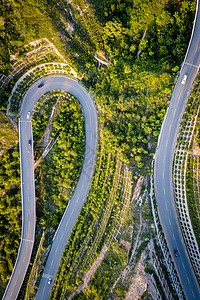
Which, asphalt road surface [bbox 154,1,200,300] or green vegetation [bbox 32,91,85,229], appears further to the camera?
green vegetation [bbox 32,91,85,229]

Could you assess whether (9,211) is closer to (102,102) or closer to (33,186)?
(33,186)

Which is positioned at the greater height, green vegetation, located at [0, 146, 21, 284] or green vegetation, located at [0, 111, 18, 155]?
green vegetation, located at [0, 111, 18, 155]

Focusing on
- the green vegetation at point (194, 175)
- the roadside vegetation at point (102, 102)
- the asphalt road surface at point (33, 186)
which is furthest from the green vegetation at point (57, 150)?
the green vegetation at point (194, 175)

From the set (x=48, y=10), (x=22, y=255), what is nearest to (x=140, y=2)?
(x=48, y=10)

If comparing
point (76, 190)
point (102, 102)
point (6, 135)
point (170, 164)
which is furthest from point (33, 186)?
point (170, 164)

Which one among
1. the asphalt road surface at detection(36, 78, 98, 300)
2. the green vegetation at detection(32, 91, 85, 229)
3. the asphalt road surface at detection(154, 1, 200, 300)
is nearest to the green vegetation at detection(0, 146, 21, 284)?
the green vegetation at detection(32, 91, 85, 229)

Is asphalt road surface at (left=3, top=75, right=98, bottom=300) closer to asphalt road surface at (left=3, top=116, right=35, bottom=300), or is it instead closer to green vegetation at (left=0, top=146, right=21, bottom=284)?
asphalt road surface at (left=3, top=116, right=35, bottom=300)

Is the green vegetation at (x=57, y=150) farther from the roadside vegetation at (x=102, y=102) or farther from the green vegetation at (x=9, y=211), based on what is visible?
the green vegetation at (x=9, y=211)

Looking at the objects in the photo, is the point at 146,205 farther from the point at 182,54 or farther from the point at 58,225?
the point at 182,54
